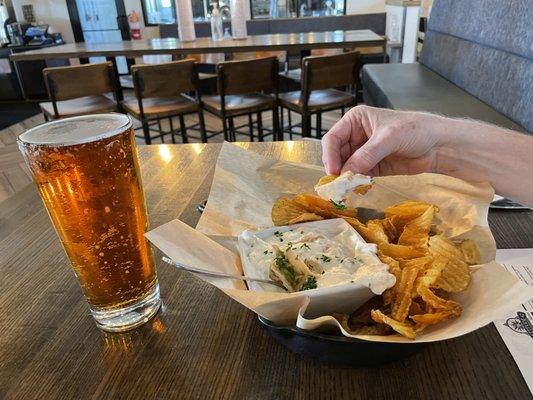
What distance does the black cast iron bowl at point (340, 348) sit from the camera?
493 millimetres

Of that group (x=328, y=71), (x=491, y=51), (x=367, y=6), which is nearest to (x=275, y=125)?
(x=328, y=71)

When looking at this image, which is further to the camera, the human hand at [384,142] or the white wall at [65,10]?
the white wall at [65,10]

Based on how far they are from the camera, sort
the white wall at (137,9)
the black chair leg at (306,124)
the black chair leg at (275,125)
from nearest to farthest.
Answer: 1. the black chair leg at (306,124)
2. the black chair leg at (275,125)
3. the white wall at (137,9)

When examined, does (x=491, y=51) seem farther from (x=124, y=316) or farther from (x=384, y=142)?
(x=124, y=316)

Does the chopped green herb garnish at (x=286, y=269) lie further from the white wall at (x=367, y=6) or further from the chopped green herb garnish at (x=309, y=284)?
the white wall at (x=367, y=6)

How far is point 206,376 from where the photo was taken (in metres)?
0.54

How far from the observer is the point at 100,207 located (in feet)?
1.88

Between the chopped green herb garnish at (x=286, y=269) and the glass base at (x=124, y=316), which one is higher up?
the chopped green herb garnish at (x=286, y=269)

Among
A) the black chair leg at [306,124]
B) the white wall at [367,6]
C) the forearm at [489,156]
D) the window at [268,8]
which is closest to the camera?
the forearm at [489,156]

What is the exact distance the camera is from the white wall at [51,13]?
24.4 feet

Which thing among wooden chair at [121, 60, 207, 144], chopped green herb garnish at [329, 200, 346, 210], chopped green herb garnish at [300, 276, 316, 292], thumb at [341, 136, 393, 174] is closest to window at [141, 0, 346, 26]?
wooden chair at [121, 60, 207, 144]

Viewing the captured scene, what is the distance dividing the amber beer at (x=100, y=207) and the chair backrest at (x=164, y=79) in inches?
94.5

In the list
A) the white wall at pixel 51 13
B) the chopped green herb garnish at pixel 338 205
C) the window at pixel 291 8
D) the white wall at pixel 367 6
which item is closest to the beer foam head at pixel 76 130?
the chopped green herb garnish at pixel 338 205

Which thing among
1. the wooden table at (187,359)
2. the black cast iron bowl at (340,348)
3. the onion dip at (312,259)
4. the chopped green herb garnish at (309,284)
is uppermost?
the onion dip at (312,259)
